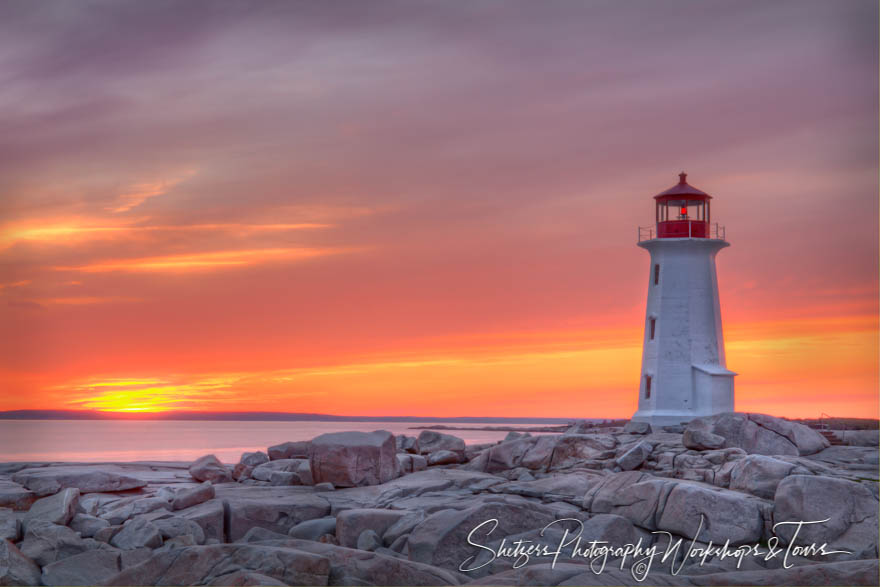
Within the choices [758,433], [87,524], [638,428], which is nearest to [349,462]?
[87,524]

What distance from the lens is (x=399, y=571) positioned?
A: 10625 mm

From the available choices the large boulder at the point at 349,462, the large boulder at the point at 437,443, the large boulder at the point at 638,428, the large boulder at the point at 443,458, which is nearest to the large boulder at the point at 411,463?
the large boulder at the point at 443,458

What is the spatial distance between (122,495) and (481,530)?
8.55 meters

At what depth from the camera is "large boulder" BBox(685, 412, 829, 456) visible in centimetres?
2175

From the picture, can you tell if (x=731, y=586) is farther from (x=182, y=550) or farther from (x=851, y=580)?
(x=182, y=550)

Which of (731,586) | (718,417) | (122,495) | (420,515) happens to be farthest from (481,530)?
(718,417)

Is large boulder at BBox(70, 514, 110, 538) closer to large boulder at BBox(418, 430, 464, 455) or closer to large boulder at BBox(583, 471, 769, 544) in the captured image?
large boulder at BBox(583, 471, 769, 544)

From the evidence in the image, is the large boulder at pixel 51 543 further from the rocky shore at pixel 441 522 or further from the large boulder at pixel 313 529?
the large boulder at pixel 313 529

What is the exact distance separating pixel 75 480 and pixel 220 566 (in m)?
8.98

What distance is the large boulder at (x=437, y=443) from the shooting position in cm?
2341

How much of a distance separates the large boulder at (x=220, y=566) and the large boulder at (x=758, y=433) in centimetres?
1274

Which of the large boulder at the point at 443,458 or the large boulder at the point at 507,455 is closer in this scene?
the large boulder at the point at 507,455

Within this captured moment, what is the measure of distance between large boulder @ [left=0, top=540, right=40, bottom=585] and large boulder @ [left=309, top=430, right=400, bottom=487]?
21.1 ft

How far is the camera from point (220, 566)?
34.0ft
